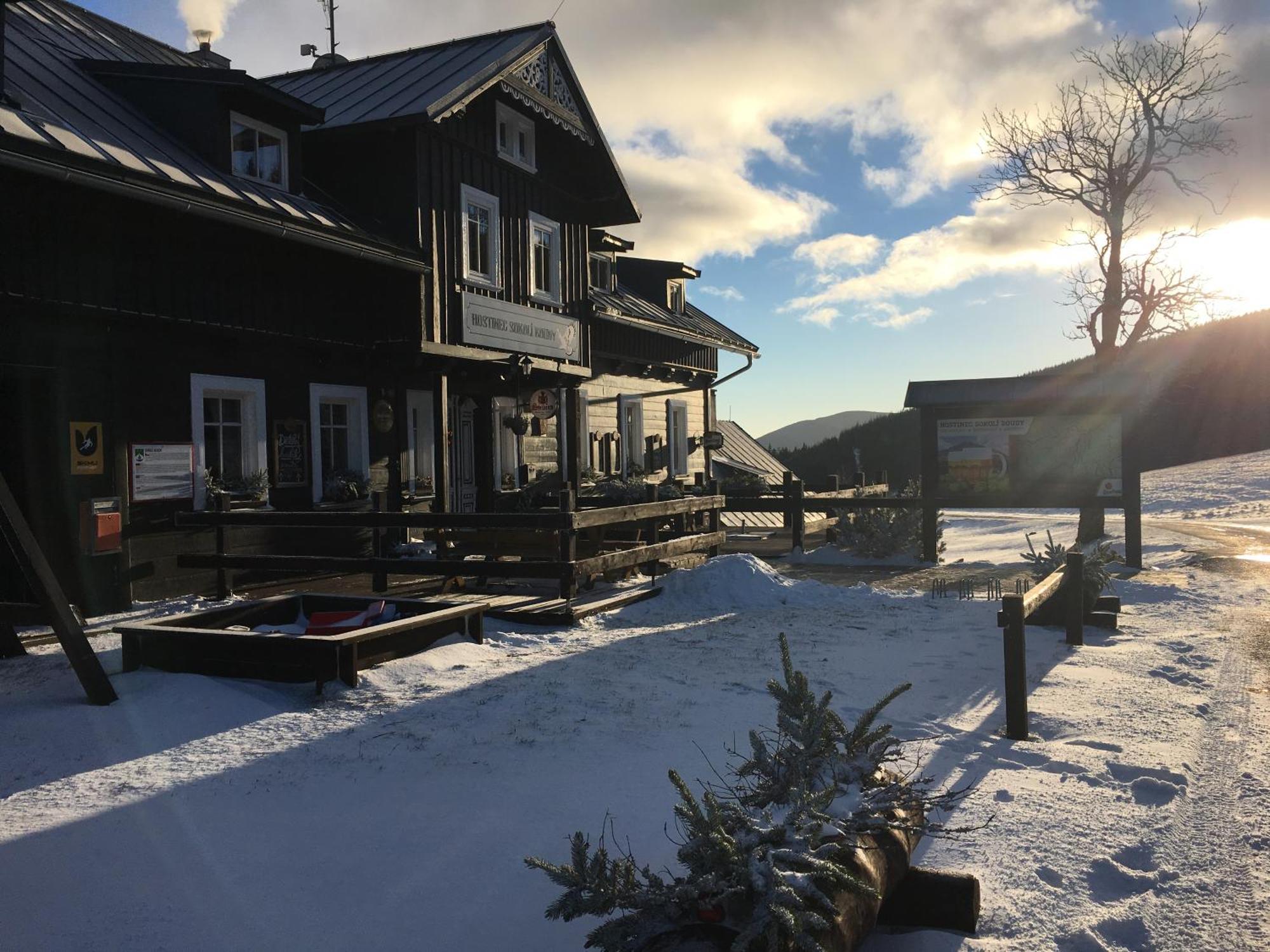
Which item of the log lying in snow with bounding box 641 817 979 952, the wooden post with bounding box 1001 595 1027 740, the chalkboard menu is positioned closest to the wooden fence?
the chalkboard menu

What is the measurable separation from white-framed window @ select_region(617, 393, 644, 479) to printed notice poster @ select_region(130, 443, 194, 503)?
10841 mm

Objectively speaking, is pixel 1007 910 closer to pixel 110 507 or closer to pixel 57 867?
pixel 57 867

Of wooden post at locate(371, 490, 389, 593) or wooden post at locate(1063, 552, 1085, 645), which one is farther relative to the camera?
wooden post at locate(371, 490, 389, 593)

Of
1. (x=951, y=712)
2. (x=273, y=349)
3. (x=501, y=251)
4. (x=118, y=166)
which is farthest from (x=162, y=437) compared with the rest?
(x=951, y=712)

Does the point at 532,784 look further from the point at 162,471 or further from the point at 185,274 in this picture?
the point at 185,274

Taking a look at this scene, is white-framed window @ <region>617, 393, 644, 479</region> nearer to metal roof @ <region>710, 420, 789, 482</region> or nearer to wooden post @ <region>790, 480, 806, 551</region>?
wooden post @ <region>790, 480, 806, 551</region>

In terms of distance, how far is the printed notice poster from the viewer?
10469 mm

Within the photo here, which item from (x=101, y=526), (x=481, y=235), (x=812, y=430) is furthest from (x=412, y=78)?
(x=812, y=430)

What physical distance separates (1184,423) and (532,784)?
4904 centimetres

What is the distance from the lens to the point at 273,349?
40.0 ft

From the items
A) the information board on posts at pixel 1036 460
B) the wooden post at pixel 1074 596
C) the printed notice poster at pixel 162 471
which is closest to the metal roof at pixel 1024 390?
the information board on posts at pixel 1036 460

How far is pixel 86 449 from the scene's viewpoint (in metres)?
9.89

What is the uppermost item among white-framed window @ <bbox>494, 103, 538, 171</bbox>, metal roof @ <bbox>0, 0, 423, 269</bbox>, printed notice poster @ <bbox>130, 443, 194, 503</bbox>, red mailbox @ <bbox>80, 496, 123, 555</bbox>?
white-framed window @ <bbox>494, 103, 538, 171</bbox>

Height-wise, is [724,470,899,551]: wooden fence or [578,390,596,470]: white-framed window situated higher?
[578,390,596,470]: white-framed window
